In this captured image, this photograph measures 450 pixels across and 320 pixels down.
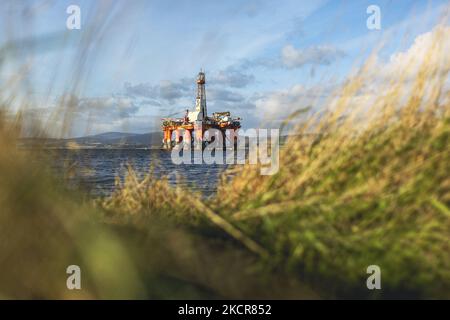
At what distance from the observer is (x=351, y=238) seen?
2.58 metres

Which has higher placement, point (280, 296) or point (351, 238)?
point (351, 238)

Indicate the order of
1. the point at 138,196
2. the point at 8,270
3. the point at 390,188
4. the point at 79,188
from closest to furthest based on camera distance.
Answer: the point at 8,270 → the point at 390,188 → the point at 79,188 → the point at 138,196

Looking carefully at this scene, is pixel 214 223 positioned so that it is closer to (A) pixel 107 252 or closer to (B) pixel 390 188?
(A) pixel 107 252

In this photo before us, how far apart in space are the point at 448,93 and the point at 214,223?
2.10 meters

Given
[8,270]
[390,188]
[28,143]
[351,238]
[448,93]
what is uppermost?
[448,93]

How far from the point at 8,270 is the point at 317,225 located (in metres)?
1.96

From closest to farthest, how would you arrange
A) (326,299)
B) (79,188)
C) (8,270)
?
(326,299) < (8,270) < (79,188)

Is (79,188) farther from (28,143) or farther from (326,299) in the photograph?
(326,299)

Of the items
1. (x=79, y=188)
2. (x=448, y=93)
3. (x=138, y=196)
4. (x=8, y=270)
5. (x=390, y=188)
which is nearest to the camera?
(x=8, y=270)

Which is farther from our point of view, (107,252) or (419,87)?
(419,87)

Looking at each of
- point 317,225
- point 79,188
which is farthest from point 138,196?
point 317,225

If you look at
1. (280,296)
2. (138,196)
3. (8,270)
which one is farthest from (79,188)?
(280,296)

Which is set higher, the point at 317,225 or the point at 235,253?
the point at 317,225

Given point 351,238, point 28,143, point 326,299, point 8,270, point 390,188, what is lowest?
point 326,299
